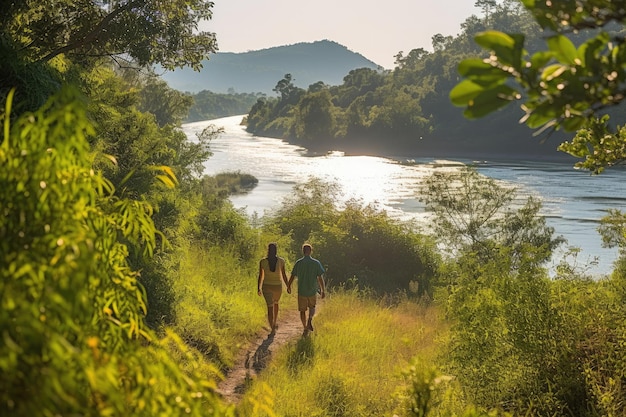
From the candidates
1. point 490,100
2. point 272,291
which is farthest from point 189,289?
point 490,100

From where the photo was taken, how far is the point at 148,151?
11852mm

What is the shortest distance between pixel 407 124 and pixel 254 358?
75.8 m

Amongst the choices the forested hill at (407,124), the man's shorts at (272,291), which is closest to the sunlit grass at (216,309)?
the man's shorts at (272,291)

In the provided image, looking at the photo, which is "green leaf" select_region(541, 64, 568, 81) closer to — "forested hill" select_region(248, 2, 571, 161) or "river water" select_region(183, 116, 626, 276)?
"river water" select_region(183, 116, 626, 276)

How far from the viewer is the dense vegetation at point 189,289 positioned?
1715 millimetres

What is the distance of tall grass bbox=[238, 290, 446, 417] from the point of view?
7.06m

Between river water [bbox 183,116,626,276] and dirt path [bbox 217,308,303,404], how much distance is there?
12006 mm

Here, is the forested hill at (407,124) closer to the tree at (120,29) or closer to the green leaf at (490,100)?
the tree at (120,29)

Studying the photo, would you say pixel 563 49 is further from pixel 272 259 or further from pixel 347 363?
pixel 272 259

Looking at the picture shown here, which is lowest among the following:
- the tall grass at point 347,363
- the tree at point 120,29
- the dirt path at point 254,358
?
the dirt path at point 254,358

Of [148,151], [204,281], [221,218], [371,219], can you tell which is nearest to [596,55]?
[148,151]

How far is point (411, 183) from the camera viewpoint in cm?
4544

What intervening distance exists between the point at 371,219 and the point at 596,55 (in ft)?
69.4

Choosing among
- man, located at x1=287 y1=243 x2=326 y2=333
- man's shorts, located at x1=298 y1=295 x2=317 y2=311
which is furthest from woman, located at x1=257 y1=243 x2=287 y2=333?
man's shorts, located at x1=298 y1=295 x2=317 y2=311
